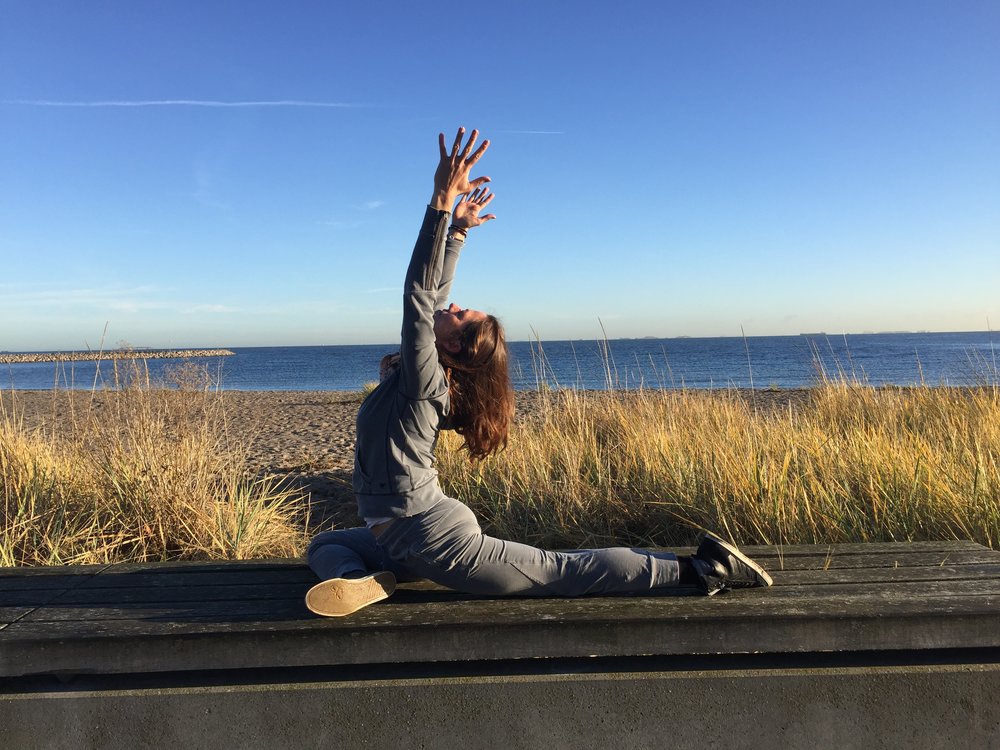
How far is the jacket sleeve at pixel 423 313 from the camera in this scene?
2211 mm

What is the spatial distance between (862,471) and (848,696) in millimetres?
2441

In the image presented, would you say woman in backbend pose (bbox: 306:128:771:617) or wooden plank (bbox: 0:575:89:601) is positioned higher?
woman in backbend pose (bbox: 306:128:771:617)

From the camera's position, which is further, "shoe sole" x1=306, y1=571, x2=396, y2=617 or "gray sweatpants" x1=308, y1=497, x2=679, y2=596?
"gray sweatpants" x1=308, y1=497, x2=679, y2=596

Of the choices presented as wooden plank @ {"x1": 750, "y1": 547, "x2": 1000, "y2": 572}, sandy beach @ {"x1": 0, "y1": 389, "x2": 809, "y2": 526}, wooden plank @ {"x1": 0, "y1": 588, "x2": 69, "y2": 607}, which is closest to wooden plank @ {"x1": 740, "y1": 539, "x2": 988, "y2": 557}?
wooden plank @ {"x1": 750, "y1": 547, "x2": 1000, "y2": 572}

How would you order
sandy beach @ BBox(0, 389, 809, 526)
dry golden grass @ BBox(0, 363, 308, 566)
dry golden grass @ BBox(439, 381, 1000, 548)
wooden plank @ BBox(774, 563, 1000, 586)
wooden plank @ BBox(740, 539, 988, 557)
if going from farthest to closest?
sandy beach @ BBox(0, 389, 809, 526) → dry golden grass @ BBox(0, 363, 308, 566) → dry golden grass @ BBox(439, 381, 1000, 548) → wooden plank @ BBox(740, 539, 988, 557) → wooden plank @ BBox(774, 563, 1000, 586)

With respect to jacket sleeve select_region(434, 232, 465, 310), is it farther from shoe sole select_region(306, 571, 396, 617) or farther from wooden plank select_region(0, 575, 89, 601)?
wooden plank select_region(0, 575, 89, 601)

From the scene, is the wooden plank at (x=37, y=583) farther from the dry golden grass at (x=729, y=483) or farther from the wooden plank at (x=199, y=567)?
the dry golden grass at (x=729, y=483)

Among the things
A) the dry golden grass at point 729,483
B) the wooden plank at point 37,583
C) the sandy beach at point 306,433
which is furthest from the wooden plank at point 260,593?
the sandy beach at point 306,433

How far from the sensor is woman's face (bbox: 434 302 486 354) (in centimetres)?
248

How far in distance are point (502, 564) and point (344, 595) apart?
486mm

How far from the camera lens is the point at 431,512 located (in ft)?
7.71

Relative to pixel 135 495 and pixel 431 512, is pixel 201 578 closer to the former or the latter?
pixel 431 512

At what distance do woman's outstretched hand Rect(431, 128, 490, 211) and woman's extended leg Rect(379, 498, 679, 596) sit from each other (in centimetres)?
96

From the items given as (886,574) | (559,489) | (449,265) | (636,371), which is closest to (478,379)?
(449,265)
